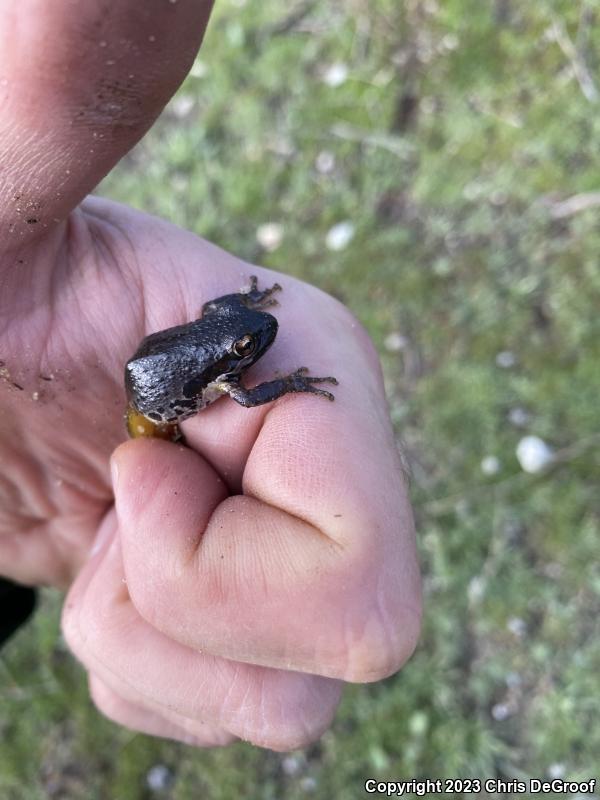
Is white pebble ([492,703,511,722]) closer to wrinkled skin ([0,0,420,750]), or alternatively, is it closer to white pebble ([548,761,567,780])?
white pebble ([548,761,567,780])

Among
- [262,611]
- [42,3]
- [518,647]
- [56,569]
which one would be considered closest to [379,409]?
[262,611]

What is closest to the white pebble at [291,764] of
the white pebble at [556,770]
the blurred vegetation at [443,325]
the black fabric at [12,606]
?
the blurred vegetation at [443,325]

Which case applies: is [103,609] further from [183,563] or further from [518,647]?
[518,647]

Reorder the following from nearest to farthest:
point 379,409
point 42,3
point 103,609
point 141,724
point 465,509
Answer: point 42,3 < point 379,409 < point 103,609 < point 141,724 < point 465,509

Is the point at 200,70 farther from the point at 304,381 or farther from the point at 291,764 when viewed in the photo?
the point at 291,764

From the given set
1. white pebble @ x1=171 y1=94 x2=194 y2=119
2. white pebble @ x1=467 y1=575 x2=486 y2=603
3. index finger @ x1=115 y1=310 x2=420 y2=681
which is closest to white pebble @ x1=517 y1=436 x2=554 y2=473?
white pebble @ x1=467 y1=575 x2=486 y2=603

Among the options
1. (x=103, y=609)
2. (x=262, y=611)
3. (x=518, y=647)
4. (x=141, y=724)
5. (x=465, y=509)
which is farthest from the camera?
(x=465, y=509)
